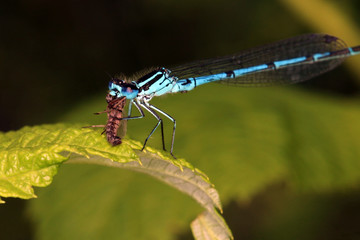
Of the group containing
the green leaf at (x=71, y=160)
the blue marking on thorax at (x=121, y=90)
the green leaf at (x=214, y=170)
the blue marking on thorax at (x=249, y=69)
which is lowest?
the green leaf at (x=214, y=170)

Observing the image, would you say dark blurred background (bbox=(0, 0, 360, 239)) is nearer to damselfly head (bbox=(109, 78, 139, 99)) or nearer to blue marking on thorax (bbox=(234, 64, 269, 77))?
blue marking on thorax (bbox=(234, 64, 269, 77))

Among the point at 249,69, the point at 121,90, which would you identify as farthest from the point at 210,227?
the point at 249,69

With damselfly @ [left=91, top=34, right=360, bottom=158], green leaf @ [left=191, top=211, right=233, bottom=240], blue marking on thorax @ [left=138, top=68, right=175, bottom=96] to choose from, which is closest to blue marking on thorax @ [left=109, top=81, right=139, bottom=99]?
blue marking on thorax @ [left=138, top=68, right=175, bottom=96]

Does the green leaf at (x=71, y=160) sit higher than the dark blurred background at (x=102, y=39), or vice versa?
the dark blurred background at (x=102, y=39)

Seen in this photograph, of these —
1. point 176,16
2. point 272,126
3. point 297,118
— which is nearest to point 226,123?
point 272,126

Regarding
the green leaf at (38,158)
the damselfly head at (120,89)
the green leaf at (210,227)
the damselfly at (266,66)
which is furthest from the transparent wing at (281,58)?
the green leaf at (38,158)

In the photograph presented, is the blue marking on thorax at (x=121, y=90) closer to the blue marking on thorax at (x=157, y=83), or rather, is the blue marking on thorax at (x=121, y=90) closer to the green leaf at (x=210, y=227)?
the blue marking on thorax at (x=157, y=83)
